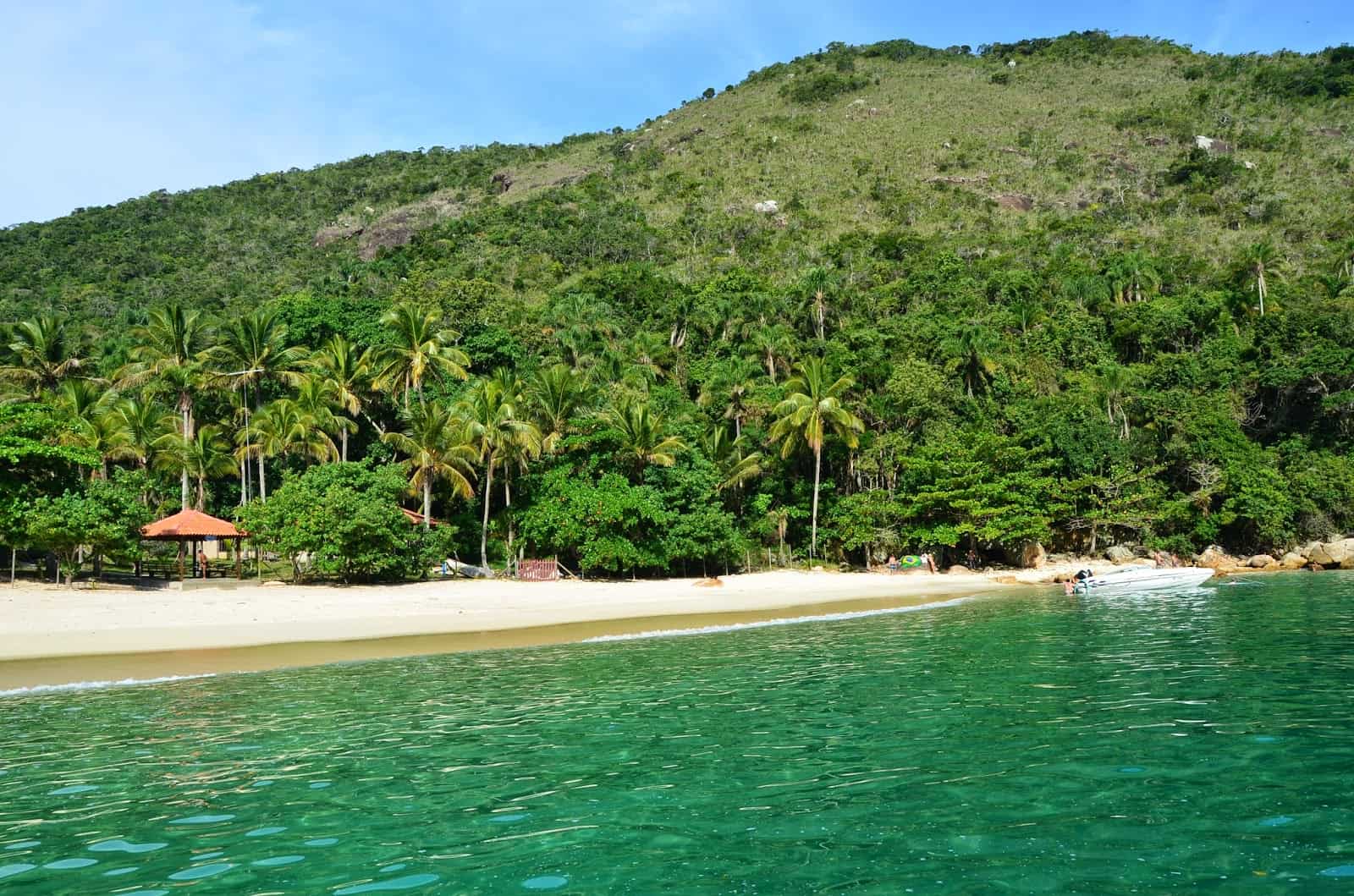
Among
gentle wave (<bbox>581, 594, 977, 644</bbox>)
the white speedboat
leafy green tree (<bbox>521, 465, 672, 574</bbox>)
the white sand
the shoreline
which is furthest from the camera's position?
leafy green tree (<bbox>521, 465, 672, 574</bbox>)

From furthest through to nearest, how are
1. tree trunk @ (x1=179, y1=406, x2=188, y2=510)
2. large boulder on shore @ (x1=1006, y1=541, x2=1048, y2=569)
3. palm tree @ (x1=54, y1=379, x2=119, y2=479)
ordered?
large boulder on shore @ (x1=1006, y1=541, x2=1048, y2=569) < palm tree @ (x1=54, y1=379, x2=119, y2=479) < tree trunk @ (x1=179, y1=406, x2=188, y2=510)

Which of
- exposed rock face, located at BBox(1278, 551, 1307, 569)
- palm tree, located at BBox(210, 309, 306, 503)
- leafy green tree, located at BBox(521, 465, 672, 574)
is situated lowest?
exposed rock face, located at BBox(1278, 551, 1307, 569)

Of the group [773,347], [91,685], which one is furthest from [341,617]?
[773,347]

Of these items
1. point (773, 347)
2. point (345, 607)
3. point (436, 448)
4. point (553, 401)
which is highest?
point (773, 347)

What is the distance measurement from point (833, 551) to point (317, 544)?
2789 cm

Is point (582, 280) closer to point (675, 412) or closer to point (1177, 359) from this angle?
point (675, 412)

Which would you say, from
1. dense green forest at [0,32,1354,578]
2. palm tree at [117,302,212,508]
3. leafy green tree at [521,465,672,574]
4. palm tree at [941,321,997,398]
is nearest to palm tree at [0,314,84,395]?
dense green forest at [0,32,1354,578]

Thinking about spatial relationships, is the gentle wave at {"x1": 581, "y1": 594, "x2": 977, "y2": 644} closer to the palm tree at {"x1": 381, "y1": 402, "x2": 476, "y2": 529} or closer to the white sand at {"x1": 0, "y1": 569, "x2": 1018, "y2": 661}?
the white sand at {"x1": 0, "y1": 569, "x2": 1018, "y2": 661}

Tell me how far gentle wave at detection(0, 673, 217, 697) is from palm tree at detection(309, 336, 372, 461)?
26969mm

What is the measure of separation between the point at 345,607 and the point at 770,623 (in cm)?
1338

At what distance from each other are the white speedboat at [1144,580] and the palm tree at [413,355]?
3171 cm

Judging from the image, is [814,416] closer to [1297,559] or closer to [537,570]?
[537,570]

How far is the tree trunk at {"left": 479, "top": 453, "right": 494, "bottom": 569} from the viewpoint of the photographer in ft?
128

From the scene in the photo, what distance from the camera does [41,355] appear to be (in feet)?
145
